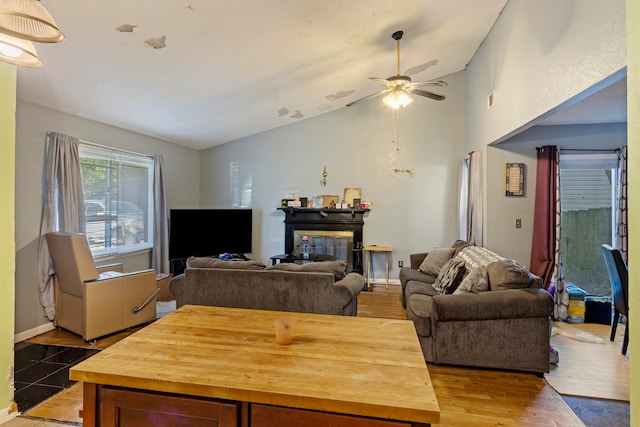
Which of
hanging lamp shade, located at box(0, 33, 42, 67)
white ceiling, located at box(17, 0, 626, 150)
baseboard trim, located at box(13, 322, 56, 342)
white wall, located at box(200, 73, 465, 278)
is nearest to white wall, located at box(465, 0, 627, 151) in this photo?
white ceiling, located at box(17, 0, 626, 150)

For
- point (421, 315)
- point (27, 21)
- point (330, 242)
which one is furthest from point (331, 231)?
point (27, 21)

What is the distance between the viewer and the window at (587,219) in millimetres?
4383

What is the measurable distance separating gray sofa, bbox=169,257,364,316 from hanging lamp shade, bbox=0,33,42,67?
2007 millimetres

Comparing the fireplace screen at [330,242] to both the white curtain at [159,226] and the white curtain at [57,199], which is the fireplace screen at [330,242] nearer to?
the white curtain at [159,226]

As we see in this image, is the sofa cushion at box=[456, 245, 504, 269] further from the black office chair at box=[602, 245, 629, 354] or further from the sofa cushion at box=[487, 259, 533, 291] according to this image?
the black office chair at box=[602, 245, 629, 354]

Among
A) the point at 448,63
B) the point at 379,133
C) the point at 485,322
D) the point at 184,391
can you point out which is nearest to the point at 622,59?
the point at 485,322

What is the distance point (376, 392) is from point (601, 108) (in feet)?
12.9

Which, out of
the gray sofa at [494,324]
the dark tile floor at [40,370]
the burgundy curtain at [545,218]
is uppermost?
the burgundy curtain at [545,218]

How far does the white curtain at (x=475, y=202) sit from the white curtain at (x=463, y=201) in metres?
0.16

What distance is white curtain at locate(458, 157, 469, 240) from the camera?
16.4 feet

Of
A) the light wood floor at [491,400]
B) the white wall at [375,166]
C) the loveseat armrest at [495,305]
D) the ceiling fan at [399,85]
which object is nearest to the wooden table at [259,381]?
the light wood floor at [491,400]

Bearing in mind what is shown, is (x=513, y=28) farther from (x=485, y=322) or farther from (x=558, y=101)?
(x=485, y=322)

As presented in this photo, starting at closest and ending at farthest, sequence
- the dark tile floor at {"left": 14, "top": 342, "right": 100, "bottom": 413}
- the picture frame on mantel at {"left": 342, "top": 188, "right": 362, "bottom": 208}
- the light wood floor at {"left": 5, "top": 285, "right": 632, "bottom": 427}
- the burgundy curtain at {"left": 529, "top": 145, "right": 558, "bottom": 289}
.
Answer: the light wood floor at {"left": 5, "top": 285, "right": 632, "bottom": 427} < the dark tile floor at {"left": 14, "top": 342, "right": 100, "bottom": 413} < the burgundy curtain at {"left": 529, "top": 145, "right": 558, "bottom": 289} < the picture frame on mantel at {"left": 342, "top": 188, "right": 362, "bottom": 208}

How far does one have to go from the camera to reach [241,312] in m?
1.86
